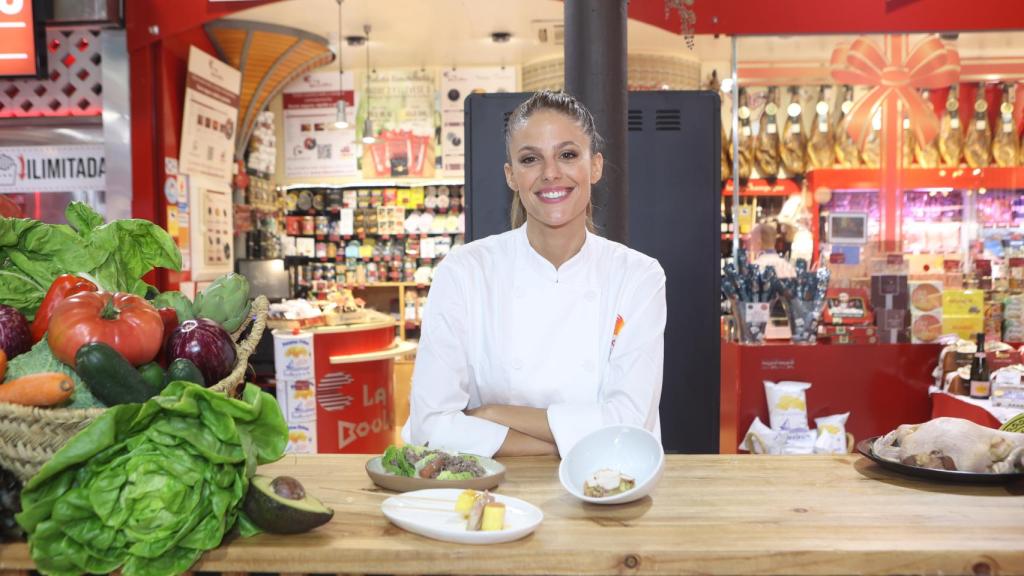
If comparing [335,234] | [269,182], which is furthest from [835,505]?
[335,234]

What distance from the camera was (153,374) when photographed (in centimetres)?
132

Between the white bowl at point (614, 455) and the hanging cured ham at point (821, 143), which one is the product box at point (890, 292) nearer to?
the hanging cured ham at point (821, 143)

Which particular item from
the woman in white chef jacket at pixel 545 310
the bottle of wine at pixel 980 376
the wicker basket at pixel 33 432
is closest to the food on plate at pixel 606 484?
the woman in white chef jacket at pixel 545 310

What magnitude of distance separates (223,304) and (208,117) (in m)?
5.18

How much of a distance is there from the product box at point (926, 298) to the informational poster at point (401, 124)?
5.75 meters

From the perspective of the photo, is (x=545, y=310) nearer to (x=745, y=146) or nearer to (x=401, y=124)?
(x=745, y=146)

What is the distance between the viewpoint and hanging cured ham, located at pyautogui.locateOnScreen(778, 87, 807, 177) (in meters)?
5.57

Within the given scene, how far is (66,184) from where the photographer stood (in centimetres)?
559

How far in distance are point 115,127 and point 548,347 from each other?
432 cm

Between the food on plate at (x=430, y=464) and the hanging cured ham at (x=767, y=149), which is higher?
the hanging cured ham at (x=767, y=149)

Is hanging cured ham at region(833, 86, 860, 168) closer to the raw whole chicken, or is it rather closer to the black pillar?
the black pillar

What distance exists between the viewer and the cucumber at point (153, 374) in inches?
51.7

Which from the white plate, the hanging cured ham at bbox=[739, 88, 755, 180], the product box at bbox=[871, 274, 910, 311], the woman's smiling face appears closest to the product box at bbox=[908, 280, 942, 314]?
the product box at bbox=[871, 274, 910, 311]

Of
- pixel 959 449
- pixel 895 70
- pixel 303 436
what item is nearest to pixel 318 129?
pixel 303 436
